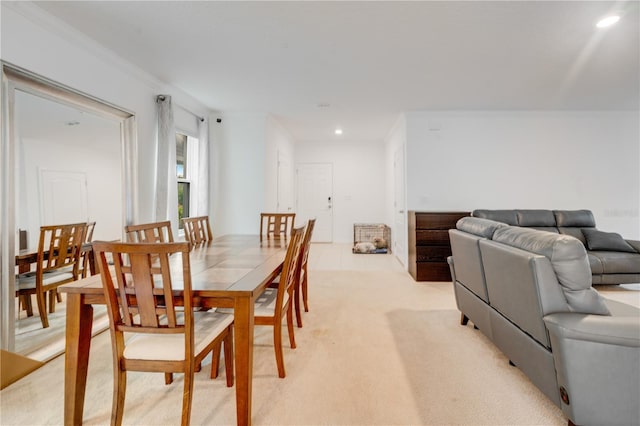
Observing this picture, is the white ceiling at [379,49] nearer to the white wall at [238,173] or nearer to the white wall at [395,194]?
the white wall at [238,173]

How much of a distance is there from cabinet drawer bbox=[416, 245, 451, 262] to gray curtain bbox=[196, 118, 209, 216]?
316cm

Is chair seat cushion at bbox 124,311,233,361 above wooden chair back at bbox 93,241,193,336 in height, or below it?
below

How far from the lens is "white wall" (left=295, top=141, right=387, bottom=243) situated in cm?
720

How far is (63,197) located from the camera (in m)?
2.37

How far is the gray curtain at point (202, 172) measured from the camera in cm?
439

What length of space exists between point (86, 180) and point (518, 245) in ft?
11.0

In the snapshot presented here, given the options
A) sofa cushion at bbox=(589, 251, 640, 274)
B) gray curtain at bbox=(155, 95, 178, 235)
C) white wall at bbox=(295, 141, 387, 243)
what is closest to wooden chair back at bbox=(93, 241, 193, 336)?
gray curtain at bbox=(155, 95, 178, 235)

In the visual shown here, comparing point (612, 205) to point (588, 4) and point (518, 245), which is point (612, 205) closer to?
point (588, 4)

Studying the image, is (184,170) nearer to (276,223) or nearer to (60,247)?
(276,223)

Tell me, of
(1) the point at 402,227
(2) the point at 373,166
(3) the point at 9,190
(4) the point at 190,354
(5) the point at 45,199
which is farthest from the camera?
(2) the point at 373,166

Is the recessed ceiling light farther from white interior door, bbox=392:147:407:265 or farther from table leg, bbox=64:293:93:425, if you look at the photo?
table leg, bbox=64:293:93:425

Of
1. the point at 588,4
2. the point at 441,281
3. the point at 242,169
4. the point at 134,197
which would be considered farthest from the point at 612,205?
the point at 134,197

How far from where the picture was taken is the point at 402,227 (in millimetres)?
5188

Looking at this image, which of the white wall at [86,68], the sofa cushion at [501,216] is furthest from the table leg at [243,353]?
the sofa cushion at [501,216]
